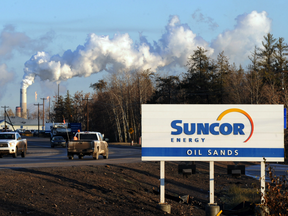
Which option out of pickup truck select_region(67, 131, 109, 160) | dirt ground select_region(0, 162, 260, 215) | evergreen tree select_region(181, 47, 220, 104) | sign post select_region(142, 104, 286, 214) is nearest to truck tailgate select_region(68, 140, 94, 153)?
pickup truck select_region(67, 131, 109, 160)

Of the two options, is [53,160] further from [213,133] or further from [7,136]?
[213,133]

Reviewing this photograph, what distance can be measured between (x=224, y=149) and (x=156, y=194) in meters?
4.99

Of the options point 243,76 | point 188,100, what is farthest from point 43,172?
point 243,76

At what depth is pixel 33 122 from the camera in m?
196

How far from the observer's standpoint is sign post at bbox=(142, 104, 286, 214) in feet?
39.8

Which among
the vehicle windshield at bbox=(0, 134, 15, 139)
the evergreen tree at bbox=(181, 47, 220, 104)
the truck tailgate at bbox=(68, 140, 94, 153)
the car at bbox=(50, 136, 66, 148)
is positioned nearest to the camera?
the truck tailgate at bbox=(68, 140, 94, 153)

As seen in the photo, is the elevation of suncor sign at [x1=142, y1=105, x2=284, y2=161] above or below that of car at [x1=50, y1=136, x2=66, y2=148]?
above

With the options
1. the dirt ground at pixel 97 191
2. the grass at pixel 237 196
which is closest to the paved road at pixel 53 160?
the dirt ground at pixel 97 191

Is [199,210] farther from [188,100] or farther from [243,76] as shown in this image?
[243,76]

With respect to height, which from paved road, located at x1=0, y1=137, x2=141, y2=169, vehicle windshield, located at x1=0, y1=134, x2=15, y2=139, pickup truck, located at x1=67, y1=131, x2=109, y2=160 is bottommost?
paved road, located at x1=0, y1=137, x2=141, y2=169

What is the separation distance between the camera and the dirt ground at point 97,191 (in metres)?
11.1

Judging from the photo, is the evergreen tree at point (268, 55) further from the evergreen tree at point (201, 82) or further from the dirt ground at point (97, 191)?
the dirt ground at point (97, 191)

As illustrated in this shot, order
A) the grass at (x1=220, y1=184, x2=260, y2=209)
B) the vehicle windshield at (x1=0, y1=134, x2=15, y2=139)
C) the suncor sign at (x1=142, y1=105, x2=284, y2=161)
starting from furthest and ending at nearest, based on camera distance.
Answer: the vehicle windshield at (x1=0, y1=134, x2=15, y2=139) → the grass at (x1=220, y1=184, x2=260, y2=209) → the suncor sign at (x1=142, y1=105, x2=284, y2=161)

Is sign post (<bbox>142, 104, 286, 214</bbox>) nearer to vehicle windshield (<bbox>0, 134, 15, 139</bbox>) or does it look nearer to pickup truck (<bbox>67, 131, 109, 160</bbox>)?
pickup truck (<bbox>67, 131, 109, 160</bbox>)
